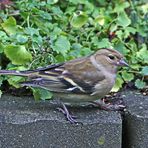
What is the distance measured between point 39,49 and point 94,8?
1217mm

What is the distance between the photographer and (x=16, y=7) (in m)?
4.92

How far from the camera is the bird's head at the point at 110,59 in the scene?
3846 mm

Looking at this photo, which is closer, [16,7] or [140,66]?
[140,66]

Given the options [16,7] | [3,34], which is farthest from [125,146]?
[16,7]

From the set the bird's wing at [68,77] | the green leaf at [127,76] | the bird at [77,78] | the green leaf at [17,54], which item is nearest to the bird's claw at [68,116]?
the bird at [77,78]

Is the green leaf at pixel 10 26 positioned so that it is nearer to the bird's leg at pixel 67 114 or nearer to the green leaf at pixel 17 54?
the green leaf at pixel 17 54

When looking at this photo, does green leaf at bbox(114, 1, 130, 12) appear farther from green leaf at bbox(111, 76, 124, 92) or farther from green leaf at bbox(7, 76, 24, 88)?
green leaf at bbox(7, 76, 24, 88)

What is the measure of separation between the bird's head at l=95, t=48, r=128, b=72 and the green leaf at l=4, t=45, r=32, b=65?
0.53m

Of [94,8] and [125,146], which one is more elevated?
[94,8]

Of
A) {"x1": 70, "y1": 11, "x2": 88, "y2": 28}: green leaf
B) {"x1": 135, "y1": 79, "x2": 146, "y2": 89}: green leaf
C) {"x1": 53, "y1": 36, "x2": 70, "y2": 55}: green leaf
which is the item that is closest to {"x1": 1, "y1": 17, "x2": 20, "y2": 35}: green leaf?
{"x1": 53, "y1": 36, "x2": 70, "y2": 55}: green leaf

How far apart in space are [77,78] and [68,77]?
0.19ft

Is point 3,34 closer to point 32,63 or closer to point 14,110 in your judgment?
point 32,63

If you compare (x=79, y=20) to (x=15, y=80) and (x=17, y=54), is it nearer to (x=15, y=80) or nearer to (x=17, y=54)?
(x=17, y=54)

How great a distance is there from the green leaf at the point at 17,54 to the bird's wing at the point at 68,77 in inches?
12.5
